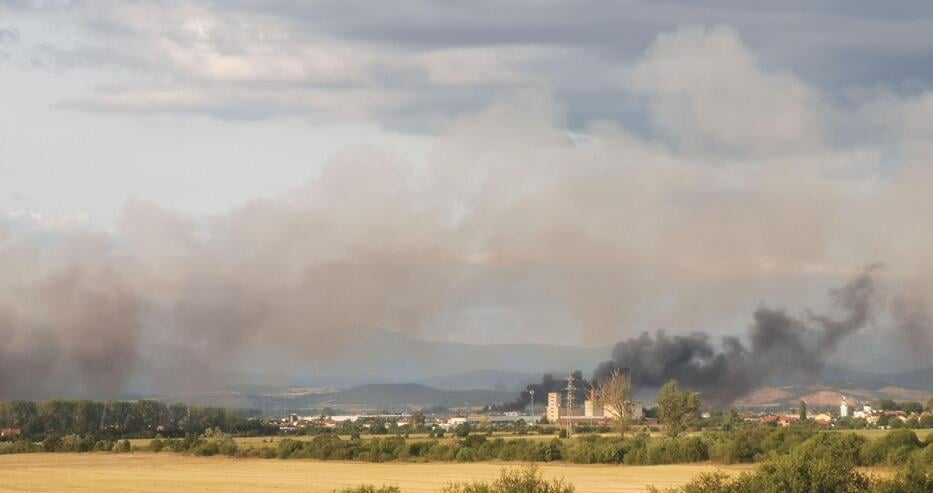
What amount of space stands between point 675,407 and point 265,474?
73597mm

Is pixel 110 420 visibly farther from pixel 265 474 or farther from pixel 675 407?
pixel 265 474

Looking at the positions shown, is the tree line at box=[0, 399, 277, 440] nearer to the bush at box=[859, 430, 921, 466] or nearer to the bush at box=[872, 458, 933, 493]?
the bush at box=[859, 430, 921, 466]

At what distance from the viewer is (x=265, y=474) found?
92.1m

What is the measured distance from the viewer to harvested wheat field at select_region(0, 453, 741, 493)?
3027 inches

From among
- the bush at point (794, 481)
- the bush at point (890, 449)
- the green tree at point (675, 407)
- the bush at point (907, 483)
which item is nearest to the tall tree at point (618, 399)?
the green tree at point (675, 407)

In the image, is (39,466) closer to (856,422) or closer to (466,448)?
(466,448)

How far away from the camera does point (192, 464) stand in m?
111

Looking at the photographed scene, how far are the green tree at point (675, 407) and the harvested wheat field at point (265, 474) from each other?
51.7 m

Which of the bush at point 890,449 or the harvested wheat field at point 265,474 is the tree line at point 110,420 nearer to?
the harvested wheat field at point 265,474

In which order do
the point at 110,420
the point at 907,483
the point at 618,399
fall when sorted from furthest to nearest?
1. the point at 110,420
2. the point at 618,399
3. the point at 907,483

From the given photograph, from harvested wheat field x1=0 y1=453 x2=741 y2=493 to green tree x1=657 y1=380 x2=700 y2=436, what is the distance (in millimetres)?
51745

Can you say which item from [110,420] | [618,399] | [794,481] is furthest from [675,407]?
[794,481]

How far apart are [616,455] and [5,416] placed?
125343 mm

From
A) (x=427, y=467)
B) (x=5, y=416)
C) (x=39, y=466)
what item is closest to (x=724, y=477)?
(x=427, y=467)
